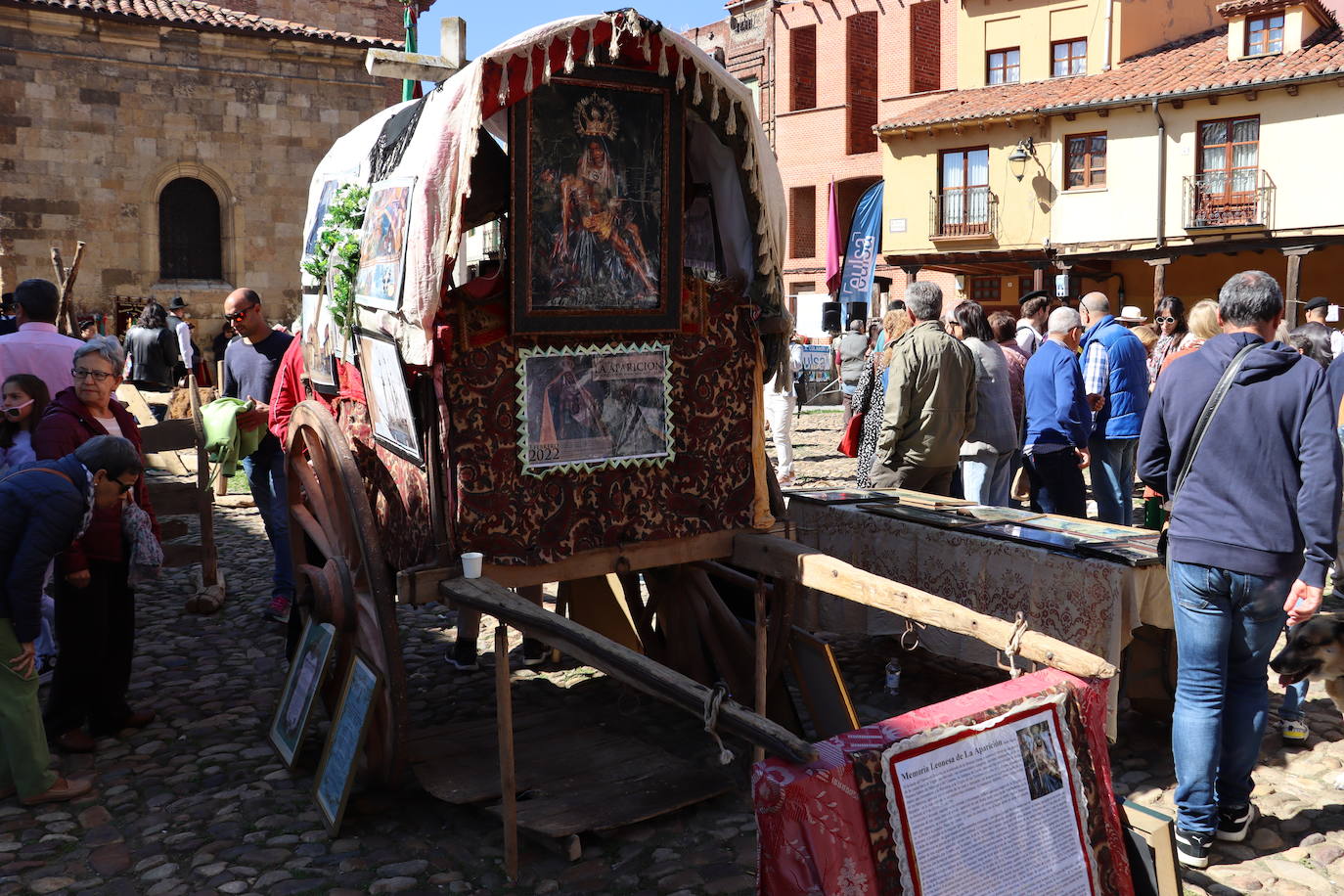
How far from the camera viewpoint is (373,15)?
81.7ft

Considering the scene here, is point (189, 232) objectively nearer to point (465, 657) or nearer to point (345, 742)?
point (465, 657)

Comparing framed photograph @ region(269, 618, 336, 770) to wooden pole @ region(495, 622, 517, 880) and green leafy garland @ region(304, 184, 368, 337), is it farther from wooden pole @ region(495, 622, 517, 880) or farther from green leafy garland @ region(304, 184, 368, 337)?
green leafy garland @ region(304, 184, 368, 337)

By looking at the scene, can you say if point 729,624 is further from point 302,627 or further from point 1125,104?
point 1125,104

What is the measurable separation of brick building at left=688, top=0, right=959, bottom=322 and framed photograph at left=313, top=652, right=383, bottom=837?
28.3 meters

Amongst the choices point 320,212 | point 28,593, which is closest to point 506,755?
point 28,593

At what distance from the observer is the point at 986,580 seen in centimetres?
518

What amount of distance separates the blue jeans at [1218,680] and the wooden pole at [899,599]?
50 cm

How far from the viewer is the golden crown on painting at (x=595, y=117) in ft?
13.6

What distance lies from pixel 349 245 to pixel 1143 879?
3.59 m

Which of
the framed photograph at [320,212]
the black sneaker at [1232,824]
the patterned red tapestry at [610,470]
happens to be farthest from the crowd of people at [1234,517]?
the framed photograph at [320,212]

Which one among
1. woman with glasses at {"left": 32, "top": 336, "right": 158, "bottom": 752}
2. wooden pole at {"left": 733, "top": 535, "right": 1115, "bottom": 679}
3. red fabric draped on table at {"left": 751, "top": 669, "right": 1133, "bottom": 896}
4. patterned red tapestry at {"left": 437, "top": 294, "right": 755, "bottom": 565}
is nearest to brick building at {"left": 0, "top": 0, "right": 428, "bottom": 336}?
woman with glasses at {"left": 32, "top": 336, "right": 158, "bottom": 752}

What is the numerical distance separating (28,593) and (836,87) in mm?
32059

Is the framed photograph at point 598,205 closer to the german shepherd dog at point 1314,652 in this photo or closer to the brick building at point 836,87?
the german shepherd dog at point 1314,652

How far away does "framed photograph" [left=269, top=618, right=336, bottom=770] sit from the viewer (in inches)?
181
